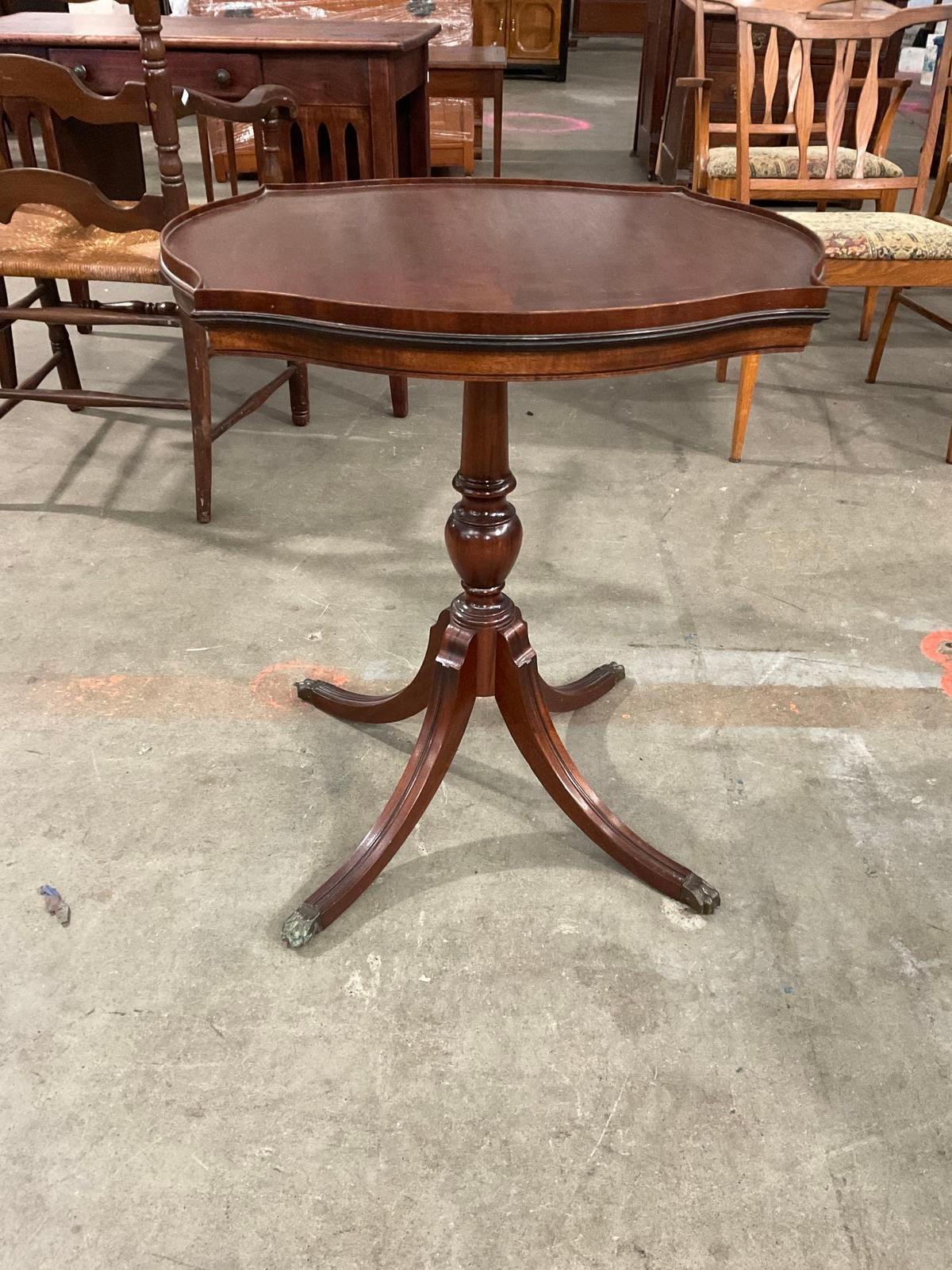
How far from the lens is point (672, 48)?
472 centimetres

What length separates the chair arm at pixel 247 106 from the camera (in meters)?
2.17

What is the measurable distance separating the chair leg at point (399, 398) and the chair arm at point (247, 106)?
0.70m

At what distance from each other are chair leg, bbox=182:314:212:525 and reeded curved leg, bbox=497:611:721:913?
1.11 meters

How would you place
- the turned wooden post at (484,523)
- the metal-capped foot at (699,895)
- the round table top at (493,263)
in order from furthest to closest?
the metal-capped foot at (699,895) → the turned wooden post at (484,523) → the round table top at (493,263)

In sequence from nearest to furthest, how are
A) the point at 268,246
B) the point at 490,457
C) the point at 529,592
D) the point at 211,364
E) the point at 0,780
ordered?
the point at 268,246 < the point at 490,457 < the point at 0,780 < the point at 529,592 < the point at 211,364

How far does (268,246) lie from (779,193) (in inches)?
84.7

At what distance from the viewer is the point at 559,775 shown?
4.90 ft

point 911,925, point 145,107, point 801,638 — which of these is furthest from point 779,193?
point 911,925

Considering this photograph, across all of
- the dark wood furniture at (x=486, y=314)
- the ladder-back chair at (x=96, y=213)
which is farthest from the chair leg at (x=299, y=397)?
the dark wood furniture at (x=486, y=314)

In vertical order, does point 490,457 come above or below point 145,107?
below

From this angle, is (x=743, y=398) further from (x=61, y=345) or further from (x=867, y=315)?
(x=61, y=345)

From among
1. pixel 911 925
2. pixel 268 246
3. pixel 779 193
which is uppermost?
pixel 268 246

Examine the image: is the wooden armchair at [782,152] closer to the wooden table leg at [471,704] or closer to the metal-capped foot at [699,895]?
the wooden table leg at [471,704]

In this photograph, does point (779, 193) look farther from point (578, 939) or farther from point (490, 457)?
point (578, 939)
